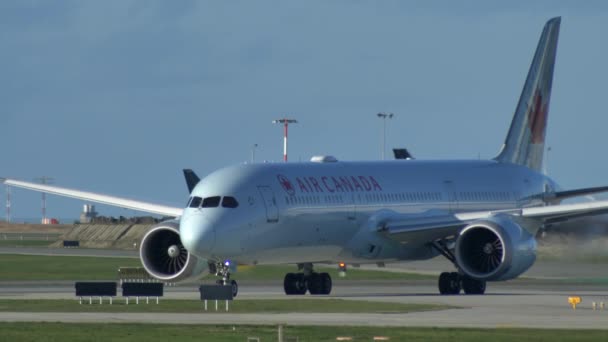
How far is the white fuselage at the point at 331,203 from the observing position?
5541 cm

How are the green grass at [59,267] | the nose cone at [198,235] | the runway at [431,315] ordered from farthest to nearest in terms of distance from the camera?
the green grass at [59,267] < the nose cone at [198,235] < the runway at [431,315]

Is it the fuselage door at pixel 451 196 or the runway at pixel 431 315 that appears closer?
the runway at pixel 431 315

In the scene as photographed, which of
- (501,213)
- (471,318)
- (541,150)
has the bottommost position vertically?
(471,318)

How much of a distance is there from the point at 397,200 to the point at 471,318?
18.5m

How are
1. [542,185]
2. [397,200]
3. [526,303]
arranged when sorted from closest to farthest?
[526,303] → [397,200] → [542,185]

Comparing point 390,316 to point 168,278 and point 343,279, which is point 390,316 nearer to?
point 168,278

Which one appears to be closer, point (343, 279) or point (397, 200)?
point (397, 200)

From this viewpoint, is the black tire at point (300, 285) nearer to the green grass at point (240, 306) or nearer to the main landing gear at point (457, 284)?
the main landing gear at point (457, 284)

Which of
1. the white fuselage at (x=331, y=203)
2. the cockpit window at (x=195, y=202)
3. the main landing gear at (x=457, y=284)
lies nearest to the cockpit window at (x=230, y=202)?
the white fuselage at (x=331, y=203)

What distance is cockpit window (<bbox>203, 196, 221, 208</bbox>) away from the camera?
2183 inches

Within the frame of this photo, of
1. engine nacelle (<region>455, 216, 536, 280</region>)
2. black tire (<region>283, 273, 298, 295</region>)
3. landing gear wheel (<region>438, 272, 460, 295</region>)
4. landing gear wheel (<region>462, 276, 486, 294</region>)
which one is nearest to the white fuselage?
black tire (<region>283, 273, 298, 295</region>)

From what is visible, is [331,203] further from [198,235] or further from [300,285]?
[198,235]

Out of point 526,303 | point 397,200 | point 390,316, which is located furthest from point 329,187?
point 390,316

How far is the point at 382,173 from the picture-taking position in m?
64.3
